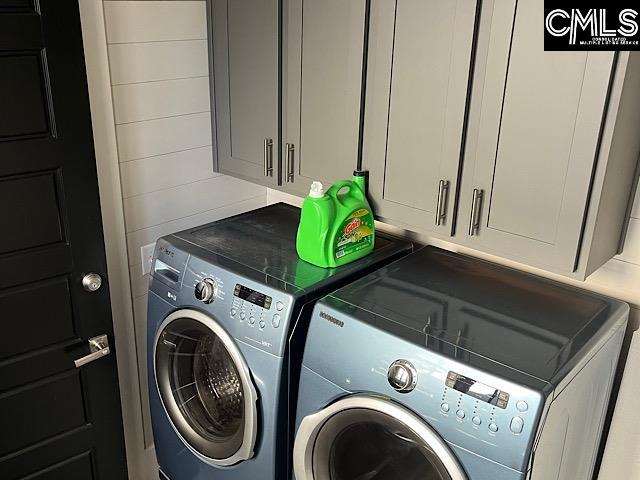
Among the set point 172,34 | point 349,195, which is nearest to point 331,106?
point 349,195

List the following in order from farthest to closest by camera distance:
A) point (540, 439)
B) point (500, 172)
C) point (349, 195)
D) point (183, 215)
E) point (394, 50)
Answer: point (183, 215)
point (349, 195)
point (394, 50)
point (500, 172)
point (540, 439)

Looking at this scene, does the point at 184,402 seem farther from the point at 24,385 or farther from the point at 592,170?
the point at 592,170

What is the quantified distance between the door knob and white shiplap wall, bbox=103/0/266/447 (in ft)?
0.64

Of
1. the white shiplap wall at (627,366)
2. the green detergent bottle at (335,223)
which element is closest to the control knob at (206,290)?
the green detergent bottle at (335,223)

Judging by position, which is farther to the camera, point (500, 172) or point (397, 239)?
point (397, 239)

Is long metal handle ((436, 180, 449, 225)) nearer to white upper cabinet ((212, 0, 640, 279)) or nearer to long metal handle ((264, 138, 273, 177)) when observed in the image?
white upper cabinet ((212, 0, 640, 279))

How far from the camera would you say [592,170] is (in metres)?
1.37

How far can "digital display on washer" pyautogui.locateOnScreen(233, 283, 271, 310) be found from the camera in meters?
1.69

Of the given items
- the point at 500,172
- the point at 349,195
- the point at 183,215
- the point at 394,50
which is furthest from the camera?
the point at 183,215

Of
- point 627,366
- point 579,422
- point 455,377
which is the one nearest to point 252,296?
point 455,377

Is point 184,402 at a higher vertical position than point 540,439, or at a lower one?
lower

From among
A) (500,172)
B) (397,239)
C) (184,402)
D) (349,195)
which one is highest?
(500,172)

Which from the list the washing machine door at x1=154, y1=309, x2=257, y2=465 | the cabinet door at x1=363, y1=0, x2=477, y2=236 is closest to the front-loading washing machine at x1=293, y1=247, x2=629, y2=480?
the cabinet door at x1=363, y1=0, x2=477, y2=236

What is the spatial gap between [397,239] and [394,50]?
640 mm
